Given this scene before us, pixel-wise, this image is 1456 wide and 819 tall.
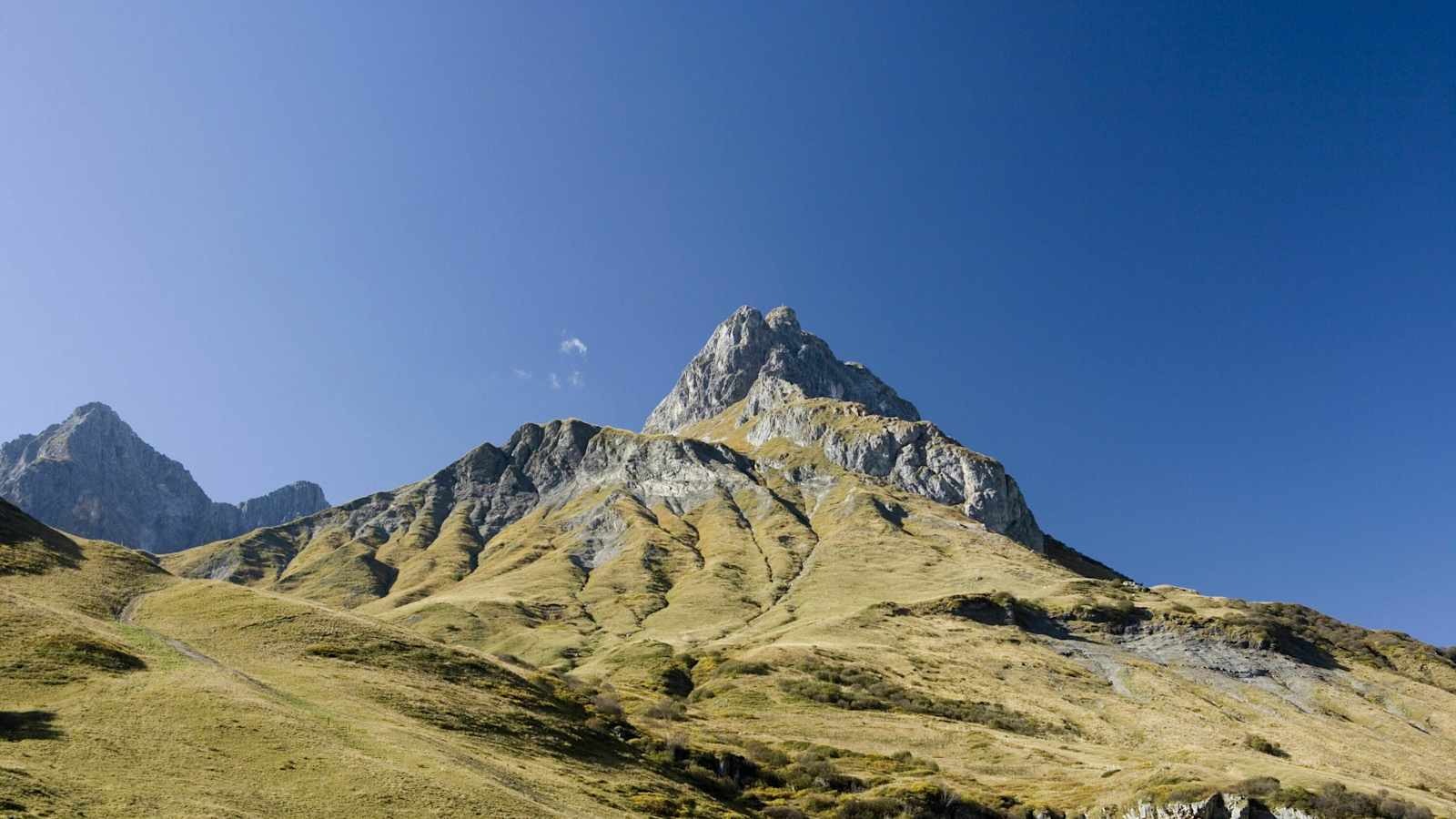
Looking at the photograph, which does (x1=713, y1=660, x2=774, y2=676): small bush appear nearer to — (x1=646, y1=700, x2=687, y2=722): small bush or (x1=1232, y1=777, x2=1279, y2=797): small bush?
(x1=646, y1=700, x2=687, y2=722): small bush

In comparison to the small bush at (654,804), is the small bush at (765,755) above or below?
above

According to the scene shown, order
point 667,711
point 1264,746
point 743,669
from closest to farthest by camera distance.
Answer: point 667,711 < point 1264,746 < point 743,669

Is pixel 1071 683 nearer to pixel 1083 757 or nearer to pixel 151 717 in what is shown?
pixel 1083 757

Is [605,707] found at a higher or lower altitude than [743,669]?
lower

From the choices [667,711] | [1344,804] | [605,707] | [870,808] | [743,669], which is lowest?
[870,808]

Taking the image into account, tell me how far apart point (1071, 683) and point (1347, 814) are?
76772mm

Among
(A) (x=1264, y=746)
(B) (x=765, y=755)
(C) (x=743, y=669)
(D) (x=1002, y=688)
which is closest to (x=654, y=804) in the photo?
(B) (x=765, y=755)

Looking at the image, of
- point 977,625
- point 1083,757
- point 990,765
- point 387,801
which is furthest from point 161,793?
point 977,625

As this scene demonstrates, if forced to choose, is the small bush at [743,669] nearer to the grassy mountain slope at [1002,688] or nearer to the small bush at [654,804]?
the grassy mountain slope at [1002,688]

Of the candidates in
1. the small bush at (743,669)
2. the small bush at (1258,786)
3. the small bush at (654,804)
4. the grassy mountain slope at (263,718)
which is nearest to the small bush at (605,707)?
the grassy mountain slope at (263,718)

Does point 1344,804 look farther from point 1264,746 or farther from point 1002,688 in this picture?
point 1002,688

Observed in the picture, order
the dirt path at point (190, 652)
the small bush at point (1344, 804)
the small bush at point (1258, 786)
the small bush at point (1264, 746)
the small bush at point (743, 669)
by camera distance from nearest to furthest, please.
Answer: the dirt path at point (190, 652), the small bush at point (1344, 804), the small bush at point (1258, 786), the small bush at point (1264, 746), the small bush at point (743, 669)

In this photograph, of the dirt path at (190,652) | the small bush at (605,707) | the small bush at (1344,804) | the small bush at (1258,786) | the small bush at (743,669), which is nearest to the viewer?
the dirt path at (190,652)

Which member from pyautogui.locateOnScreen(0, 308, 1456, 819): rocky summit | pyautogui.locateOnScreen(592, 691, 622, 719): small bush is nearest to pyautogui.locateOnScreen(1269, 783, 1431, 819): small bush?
pyautogui.locateOnScreen(0, 308, 1456, 819): rocky summit
